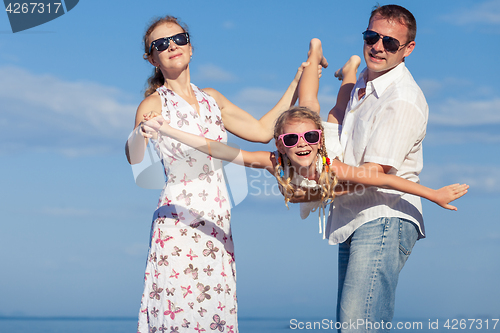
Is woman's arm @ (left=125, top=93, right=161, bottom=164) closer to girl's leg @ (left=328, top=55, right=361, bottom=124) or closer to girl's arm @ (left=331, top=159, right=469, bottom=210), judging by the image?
girl's leg @ (left=328, top=55, right=361, bottom=124)

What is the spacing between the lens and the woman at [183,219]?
16.9 ft

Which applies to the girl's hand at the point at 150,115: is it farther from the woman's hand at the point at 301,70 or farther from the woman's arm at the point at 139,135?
the woman's hand at the point at 301,70

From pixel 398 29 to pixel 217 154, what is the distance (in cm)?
183

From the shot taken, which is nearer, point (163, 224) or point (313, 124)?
point (313, 124)

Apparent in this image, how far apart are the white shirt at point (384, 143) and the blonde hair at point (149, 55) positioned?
1.93 metres

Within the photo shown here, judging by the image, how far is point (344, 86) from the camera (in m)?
5.88

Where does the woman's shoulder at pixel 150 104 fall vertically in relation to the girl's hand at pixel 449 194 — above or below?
above

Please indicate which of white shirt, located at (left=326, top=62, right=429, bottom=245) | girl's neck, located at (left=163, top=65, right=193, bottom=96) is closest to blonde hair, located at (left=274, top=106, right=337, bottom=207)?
white shirt, located at (left=326, top=62, right=429, bottom=245)

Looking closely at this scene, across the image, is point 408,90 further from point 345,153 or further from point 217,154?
point 217,154

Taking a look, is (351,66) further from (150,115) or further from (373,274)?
(373,274)

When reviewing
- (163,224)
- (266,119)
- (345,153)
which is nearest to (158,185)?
(163,224)

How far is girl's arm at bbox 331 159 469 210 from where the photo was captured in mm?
4309

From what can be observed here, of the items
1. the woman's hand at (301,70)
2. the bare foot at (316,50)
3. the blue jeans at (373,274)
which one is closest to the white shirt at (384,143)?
the blue jeans at (373,274)

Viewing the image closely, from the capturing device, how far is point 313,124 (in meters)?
4.76
